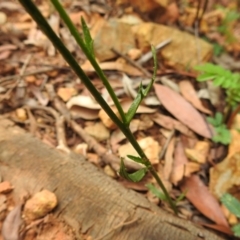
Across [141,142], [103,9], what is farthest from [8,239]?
[103,9]

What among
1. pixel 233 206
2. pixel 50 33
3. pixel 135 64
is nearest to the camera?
pixel 50 33

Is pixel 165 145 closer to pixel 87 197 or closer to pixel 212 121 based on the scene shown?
pixel 212 121

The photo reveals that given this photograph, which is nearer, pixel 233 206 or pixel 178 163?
pixel 233 206

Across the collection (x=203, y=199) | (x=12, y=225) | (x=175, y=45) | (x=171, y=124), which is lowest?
(x=203, y=199)

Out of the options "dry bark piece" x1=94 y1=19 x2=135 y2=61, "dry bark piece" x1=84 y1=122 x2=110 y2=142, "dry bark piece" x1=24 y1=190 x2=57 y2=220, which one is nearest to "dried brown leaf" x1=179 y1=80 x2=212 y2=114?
"dry bark piece" x1=94 y1=19 x2=135 y2=61

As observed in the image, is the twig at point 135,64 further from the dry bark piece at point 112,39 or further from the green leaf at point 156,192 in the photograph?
the green leaf at point 156,192

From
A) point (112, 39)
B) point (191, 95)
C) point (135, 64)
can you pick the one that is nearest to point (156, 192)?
point (191, 95)

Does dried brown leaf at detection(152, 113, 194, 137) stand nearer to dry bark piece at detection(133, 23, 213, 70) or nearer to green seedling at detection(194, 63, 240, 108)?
green seedling at detection(194, 63, 240, 108)
